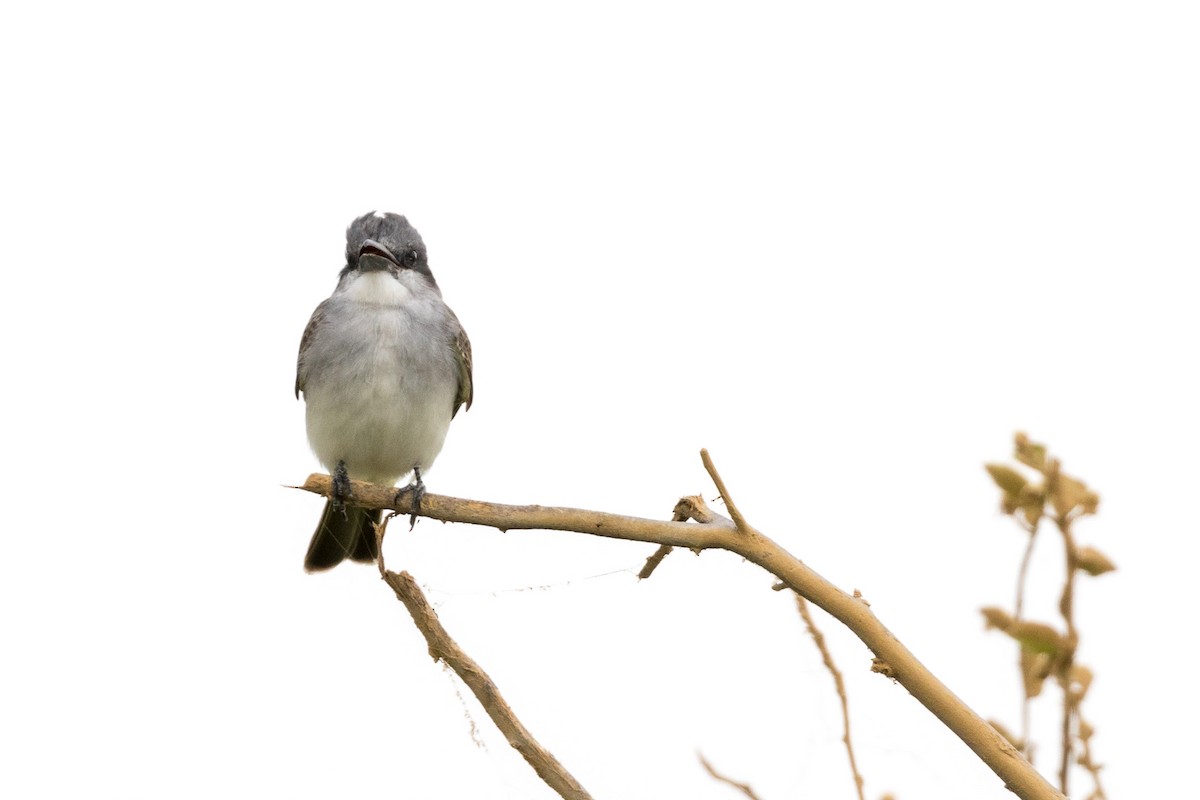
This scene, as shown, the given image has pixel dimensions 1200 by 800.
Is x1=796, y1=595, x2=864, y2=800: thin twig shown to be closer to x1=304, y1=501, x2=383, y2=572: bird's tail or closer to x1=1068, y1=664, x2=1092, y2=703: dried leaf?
x1=1068, y1=664, x2=1092, y2=703: dried leaf

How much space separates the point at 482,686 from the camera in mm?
1823

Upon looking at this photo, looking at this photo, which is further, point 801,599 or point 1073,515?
point 801,599

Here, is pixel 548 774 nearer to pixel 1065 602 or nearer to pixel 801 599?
pixel 801 599

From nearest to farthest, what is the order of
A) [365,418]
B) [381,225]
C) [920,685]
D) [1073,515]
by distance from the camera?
[1073,515]
[920,685]
[365,418]
[381,225]

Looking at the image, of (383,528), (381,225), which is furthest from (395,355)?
(383,528)

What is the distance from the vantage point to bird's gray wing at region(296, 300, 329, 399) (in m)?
5.38

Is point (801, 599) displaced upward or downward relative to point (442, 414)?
downward

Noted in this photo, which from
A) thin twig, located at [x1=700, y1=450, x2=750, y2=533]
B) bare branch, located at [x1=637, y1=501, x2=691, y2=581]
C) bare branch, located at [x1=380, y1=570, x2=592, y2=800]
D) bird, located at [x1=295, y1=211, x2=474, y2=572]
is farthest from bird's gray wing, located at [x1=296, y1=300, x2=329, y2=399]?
thin twig, located at [x1=700, y1=450, x2=750, y2=533]

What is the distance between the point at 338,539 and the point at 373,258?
119 cm

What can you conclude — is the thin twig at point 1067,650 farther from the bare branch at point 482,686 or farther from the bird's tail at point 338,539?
the bird's tail at point 338,539

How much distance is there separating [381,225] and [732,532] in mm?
4117

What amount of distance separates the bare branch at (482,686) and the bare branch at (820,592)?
191 millimetres

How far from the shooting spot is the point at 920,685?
4.34ft

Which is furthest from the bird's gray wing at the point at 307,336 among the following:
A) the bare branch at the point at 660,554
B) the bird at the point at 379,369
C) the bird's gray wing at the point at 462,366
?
the bare branch at the point at 660,554
